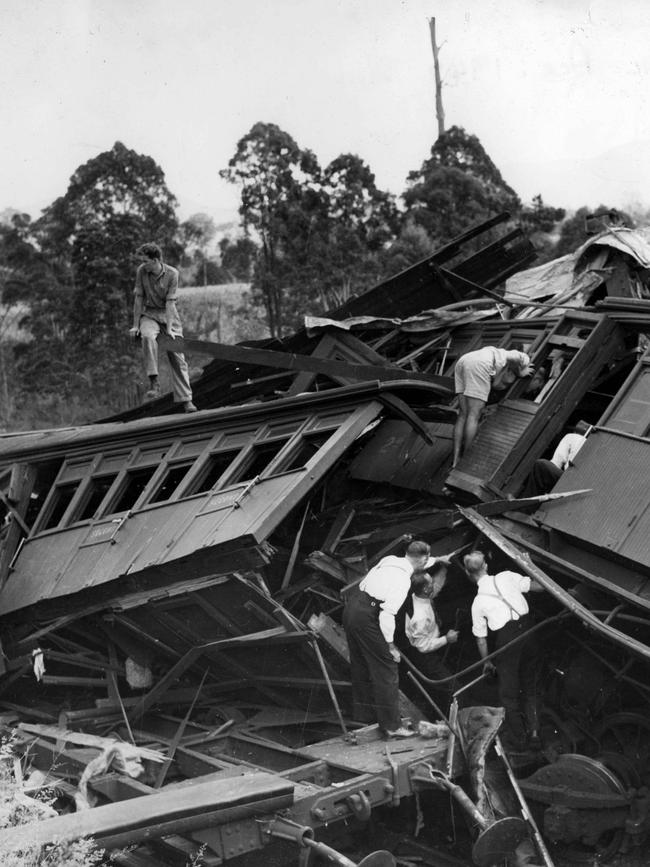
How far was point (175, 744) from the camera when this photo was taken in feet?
31.2

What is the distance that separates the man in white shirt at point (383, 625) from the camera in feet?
29.2

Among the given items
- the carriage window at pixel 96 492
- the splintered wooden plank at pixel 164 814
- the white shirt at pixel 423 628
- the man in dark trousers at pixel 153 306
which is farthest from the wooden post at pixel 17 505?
the white shirt at pixel 423 628

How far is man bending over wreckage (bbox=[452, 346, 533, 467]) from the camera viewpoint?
438 inches

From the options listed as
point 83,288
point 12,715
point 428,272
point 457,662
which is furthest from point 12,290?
point 457,662

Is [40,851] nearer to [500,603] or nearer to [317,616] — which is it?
[317,616]

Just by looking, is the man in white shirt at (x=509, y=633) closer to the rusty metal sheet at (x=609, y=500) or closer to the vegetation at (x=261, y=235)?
the rusty metal sheet at (x=609, y=500)

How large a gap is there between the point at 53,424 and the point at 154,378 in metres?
23.5

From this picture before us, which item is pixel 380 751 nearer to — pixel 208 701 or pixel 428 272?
pixel 208 701

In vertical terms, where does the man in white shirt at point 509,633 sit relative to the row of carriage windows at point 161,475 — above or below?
below

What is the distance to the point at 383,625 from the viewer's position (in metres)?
8.87

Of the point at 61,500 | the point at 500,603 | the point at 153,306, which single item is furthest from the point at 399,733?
the point at 153,306

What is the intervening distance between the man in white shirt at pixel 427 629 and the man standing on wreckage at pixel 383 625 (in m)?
0.43

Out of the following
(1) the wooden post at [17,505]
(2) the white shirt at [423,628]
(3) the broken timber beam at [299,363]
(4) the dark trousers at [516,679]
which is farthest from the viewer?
(1) the wooden post at [17,505]

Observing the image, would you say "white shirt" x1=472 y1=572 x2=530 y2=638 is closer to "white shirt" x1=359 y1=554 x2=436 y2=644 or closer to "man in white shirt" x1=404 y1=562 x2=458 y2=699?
"man in white shirt" x1=404 y1=562 x2=458 y2=699
